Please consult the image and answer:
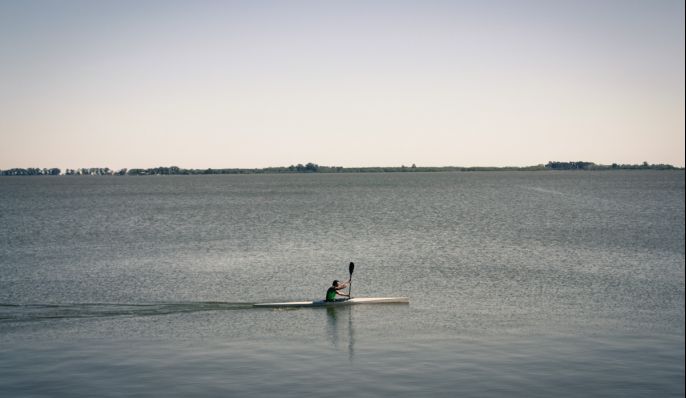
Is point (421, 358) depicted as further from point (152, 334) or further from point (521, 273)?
point (521, 273)

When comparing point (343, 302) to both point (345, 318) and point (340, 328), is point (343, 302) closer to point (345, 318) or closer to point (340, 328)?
point (345, 318)

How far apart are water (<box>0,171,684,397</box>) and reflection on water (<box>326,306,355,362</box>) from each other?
15 cm

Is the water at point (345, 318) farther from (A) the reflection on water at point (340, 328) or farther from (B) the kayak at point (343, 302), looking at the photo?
(B) the kayak at point (343, 302)

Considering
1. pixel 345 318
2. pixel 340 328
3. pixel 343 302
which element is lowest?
pixel 340 328

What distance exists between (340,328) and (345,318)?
1.99 metres

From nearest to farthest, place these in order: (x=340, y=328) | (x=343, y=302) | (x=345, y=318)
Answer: (x=340, y=328) < (x=345, y=318) < (x=343, y=302)

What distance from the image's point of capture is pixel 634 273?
139 ft

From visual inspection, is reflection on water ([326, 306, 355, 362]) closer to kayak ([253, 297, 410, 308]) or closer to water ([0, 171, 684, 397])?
water ([0, 171, 684, 397])

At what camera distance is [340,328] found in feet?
96.4

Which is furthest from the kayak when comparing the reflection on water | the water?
the water

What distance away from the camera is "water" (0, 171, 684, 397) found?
22031 mm

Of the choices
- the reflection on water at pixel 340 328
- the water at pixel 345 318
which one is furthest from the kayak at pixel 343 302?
the water at pixel 345 318

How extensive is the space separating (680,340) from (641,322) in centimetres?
352

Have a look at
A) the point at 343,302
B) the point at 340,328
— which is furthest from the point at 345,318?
the point at 343,302
